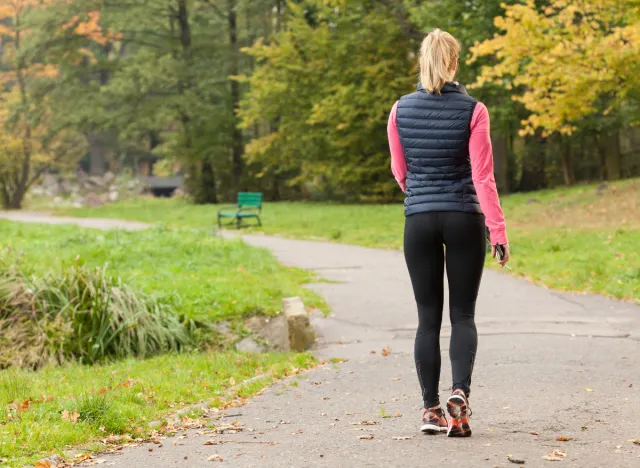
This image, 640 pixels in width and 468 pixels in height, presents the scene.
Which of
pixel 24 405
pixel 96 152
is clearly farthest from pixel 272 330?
pixel 96 152

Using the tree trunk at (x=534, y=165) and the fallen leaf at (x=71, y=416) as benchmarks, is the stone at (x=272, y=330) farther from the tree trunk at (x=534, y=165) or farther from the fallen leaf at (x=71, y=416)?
the tree trunk at (x=534, y=165)

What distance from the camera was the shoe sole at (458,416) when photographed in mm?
5027

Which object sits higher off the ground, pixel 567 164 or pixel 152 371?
pixel 567 164

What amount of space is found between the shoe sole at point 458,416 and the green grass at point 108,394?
1.87 metres

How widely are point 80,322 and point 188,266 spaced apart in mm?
4563

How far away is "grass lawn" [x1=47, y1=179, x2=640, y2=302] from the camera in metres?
13.1

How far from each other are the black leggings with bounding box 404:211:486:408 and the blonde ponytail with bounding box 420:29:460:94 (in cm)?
71

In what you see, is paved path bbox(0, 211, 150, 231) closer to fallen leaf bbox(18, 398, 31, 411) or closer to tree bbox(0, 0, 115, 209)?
tree bbox(0, 0, 115, 209)

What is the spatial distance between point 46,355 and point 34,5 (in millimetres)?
41629

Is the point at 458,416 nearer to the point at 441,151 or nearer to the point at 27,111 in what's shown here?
the point at 441,151

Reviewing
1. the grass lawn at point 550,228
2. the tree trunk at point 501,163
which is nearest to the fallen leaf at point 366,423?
the grass lawn at point 550,228

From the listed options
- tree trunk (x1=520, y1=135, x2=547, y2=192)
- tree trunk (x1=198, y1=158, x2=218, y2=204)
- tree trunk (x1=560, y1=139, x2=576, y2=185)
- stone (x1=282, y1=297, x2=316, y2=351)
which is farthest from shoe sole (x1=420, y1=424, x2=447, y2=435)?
tree trunk (x1=198, y1=158, x2=218, y2=204)

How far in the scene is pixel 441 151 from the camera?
16.7 feet

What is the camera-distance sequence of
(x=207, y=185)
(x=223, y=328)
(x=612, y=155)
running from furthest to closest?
(x=207, y=185), (x=612, y=155), (x=223, y=328)
